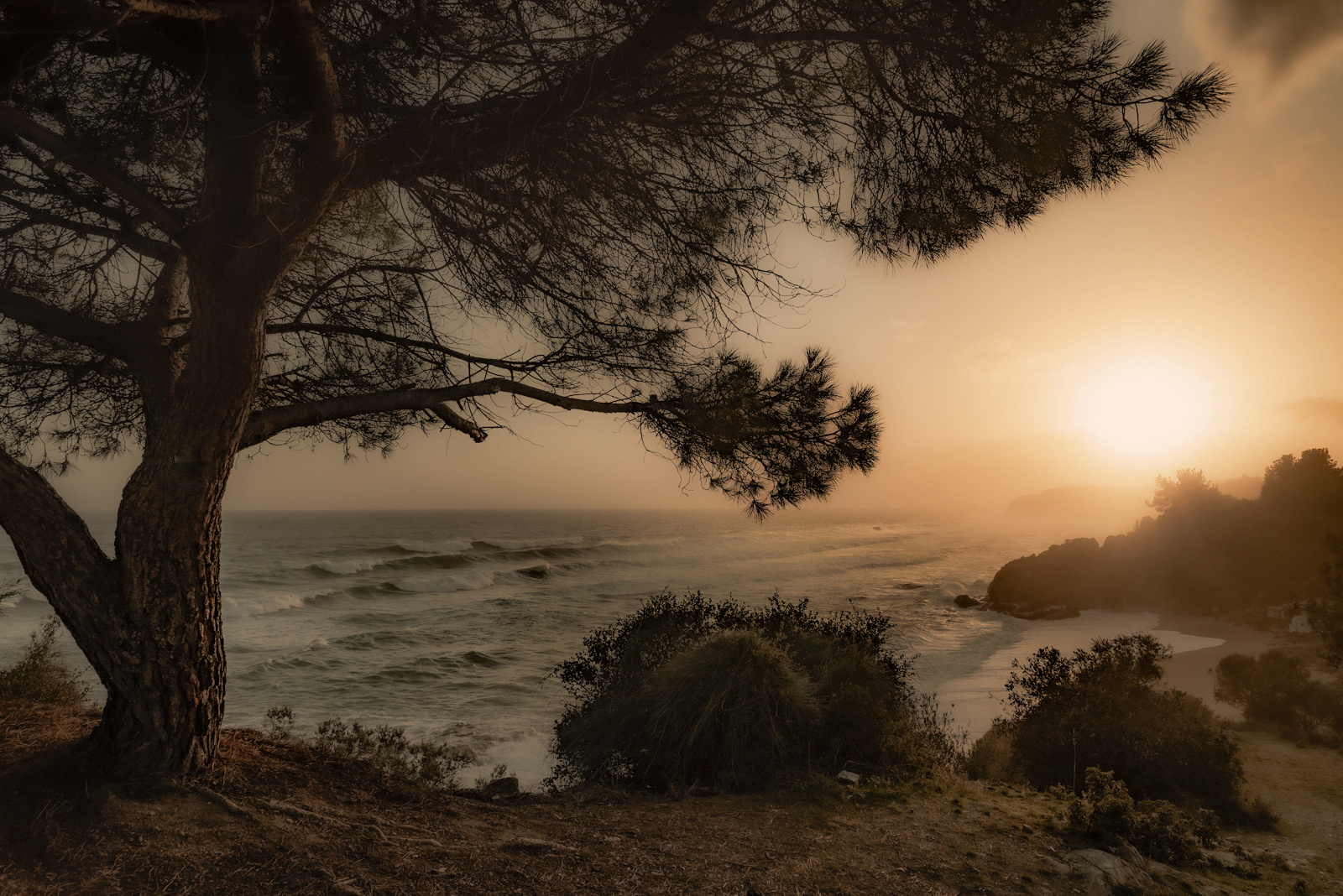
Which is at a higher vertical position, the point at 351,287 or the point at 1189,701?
the point at 351,287

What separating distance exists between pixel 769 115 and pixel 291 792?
4.46 m

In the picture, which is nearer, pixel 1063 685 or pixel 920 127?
pixel 920 127

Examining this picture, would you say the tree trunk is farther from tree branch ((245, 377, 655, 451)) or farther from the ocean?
the ocean

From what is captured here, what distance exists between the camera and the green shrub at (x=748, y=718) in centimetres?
536

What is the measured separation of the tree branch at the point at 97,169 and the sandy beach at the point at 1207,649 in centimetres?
1678

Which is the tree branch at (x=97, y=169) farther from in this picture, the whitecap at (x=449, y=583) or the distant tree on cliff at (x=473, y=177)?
the whitecap at (x=449, y=583)

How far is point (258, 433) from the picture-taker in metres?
3.72

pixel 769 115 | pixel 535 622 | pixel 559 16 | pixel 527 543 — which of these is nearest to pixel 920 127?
pixel 769 115

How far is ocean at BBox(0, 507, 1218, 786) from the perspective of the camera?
12617mm

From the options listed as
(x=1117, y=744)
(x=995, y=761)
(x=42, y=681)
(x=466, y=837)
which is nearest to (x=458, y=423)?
(x=466, y=837)

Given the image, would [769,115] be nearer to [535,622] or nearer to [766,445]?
[766,445]

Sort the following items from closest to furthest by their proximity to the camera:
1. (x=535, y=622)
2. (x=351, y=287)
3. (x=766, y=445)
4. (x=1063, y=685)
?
(x=766, y=445) < (x=351, y=287) < (x=1063, y=685) < (x=535, y=622)

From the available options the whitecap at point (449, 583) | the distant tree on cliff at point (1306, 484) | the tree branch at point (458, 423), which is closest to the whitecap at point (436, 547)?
the whitecap at point (449, 583)

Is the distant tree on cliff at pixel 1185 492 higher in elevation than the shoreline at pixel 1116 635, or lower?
higher
